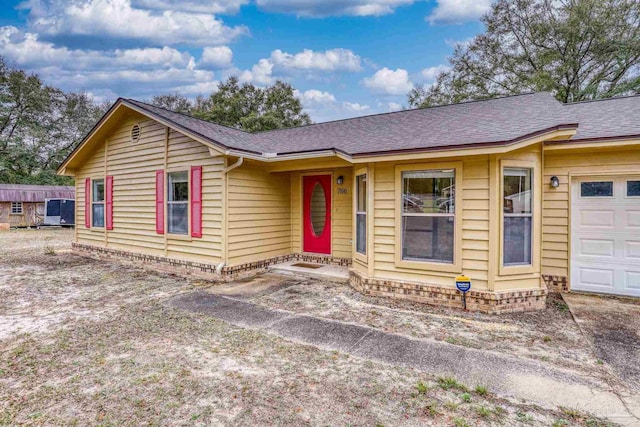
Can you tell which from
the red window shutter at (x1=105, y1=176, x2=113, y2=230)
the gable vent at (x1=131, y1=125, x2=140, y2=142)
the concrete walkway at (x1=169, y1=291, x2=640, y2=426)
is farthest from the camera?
the red window shutter at (x1=105, y1=176, x2=113, y2=230)

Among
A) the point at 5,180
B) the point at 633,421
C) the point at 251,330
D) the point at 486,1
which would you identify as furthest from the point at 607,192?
the point at 5,180

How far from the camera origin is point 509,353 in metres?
3.30

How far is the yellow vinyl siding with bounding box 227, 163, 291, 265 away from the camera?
6.38 meters

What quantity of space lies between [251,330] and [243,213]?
309 cm

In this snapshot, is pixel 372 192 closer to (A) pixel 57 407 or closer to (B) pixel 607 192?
(B) pixel 607 192

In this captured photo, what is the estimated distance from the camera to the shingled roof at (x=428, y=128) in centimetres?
459

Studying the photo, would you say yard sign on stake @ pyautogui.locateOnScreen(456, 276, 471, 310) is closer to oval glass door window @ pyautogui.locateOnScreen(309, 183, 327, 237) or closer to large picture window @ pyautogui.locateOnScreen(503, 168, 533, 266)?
large picture window @ pyautogui.locateOnScreen(503, 168, 533, 266)

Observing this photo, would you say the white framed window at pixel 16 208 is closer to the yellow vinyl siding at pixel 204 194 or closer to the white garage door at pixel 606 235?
the yellow vinyl siding at pixel 204 194

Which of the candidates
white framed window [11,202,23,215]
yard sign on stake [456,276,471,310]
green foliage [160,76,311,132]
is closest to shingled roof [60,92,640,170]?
yard sign on stake [456,276,471,310]

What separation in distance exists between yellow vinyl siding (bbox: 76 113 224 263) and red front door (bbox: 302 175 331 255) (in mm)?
2089

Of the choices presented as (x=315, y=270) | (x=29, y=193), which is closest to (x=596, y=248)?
(x=315, y=270)

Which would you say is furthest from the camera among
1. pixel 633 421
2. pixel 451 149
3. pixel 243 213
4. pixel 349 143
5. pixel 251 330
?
pixel 243 213

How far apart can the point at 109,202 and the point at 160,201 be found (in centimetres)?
239

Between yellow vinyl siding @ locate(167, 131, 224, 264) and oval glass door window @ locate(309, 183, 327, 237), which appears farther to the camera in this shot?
oval glass door window @ locate(309, 183, 327, 237)
